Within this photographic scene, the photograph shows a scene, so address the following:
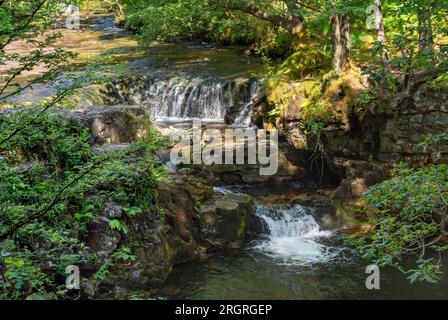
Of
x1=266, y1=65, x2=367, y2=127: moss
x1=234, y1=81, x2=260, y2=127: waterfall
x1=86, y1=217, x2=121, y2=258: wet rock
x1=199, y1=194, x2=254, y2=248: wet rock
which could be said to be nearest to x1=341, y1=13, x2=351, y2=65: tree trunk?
x1=266, y1=65, x2=367, y2=127: moss

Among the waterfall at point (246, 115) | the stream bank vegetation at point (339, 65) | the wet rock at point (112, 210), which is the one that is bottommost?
the wet rock at point (112, 210)

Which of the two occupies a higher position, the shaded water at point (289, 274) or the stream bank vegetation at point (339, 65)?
the stream bank vegetation at point (339, 65)

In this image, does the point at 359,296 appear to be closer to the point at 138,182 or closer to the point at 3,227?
the point at 138,182

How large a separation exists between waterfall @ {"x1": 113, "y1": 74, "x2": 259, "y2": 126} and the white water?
5.08 m

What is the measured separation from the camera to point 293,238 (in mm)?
11016

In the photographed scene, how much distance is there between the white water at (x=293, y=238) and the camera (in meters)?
10.0

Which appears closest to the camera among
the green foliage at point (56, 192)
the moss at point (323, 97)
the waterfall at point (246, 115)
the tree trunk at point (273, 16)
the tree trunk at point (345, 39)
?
the green foliage at point (56, 192)

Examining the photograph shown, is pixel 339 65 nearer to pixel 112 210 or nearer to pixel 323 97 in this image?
pixel 323 97

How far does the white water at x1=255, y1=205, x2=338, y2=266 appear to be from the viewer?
32.9 ft

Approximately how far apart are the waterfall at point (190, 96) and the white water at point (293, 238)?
508 cm

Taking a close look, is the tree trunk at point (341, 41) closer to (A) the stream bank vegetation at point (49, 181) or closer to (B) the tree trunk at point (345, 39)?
(B) the tree trunk at point (345, 39)

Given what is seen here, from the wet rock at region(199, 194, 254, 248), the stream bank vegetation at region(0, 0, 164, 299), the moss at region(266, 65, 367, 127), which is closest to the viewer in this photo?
the stream bank vegetation at region(0, 0, 164, 299)

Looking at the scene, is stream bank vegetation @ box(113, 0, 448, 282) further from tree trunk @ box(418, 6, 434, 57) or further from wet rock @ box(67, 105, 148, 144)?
wet rock @ box(67, 105, 148, 144)

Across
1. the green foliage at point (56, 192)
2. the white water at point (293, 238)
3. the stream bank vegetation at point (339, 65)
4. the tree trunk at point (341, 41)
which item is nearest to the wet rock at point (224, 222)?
the white water at point (293, 238)
